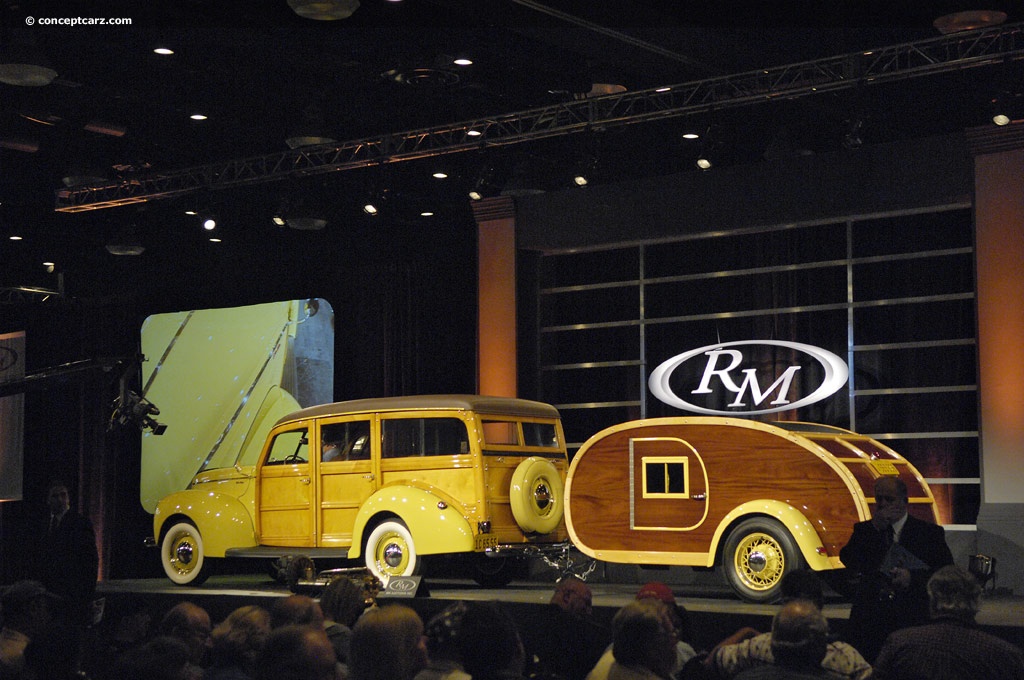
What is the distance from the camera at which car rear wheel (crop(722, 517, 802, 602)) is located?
1010 centimetres

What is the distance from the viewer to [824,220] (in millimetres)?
14023

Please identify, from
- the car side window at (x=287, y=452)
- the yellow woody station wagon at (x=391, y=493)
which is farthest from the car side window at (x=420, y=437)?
the car side window at (x=287, y=452)

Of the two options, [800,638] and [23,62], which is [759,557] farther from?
[23,62]

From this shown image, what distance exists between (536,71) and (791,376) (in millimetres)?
4476

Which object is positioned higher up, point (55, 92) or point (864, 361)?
point (55, 92)

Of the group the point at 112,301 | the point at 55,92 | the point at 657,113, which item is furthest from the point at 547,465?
the point at 112,301

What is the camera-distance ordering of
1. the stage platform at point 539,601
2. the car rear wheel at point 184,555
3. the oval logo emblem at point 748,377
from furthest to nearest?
1. the oval logo emblem at point 748,377
2. the car rear wheel at point 184,555
3. the stage platform at point 539,601

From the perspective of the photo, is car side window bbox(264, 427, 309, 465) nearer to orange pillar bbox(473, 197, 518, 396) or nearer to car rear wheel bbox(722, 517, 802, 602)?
orange pillar bbox(473, 197, 518, 396)

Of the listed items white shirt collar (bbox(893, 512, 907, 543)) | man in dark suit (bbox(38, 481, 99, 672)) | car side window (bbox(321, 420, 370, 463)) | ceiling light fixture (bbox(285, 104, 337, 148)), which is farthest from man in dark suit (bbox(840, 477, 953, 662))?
ceiling light fixture (bbox(285, 104, 337, 148))

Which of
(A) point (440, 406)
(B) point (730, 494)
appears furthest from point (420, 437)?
(B) point (730, 494)

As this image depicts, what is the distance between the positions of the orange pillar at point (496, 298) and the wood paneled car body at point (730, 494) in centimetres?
457

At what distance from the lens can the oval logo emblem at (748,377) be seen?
46.1ft

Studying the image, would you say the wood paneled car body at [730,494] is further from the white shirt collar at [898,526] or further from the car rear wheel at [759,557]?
the white shirt collar at [898,526]

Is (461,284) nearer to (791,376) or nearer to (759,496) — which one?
(791,376)
